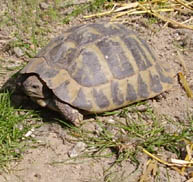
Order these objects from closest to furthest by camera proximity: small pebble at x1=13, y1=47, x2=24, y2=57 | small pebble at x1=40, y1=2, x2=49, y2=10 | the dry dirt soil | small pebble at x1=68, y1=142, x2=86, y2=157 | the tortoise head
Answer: the dry dirt soil, small pebble at x1=68, y1=142, x2=86, y2=157, the tortoise head, small pebble at x1=13, y1=47, x2=24, y2=57, small pebble at x1=40, y1=2, x2=49, y2=10

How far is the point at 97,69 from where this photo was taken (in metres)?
3.46

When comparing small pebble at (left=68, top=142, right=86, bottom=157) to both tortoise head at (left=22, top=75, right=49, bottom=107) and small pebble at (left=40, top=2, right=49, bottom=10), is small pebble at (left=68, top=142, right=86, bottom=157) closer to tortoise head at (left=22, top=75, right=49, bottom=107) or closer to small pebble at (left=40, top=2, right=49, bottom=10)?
tortoise head at (left=22, top=75, right=49, bottom=107)

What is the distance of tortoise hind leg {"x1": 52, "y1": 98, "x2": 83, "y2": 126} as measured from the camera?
11.2ft

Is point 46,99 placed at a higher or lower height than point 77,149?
higher

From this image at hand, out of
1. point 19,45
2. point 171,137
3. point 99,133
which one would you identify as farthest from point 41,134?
point 19,45

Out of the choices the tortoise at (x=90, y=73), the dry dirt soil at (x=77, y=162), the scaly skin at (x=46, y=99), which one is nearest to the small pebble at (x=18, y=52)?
the dry dirt soil at (x=77, y=162)

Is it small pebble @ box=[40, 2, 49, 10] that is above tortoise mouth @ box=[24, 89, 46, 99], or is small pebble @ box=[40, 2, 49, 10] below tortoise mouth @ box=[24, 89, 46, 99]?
above

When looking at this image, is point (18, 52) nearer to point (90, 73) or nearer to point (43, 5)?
point (43, 5)

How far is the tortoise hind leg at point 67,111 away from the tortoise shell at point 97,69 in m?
0.07

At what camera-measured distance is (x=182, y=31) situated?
4.73m

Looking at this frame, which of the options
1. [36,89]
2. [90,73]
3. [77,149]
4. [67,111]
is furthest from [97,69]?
[77,149]

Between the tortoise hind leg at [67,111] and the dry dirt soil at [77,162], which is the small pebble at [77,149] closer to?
the dry dirt soil at [77,162]

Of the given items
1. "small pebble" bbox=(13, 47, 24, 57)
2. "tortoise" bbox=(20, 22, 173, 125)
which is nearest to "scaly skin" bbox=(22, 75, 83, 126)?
"tortoise" bbox=(20, 22, 173, 125)

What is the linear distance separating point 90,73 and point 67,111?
1.21 ft
